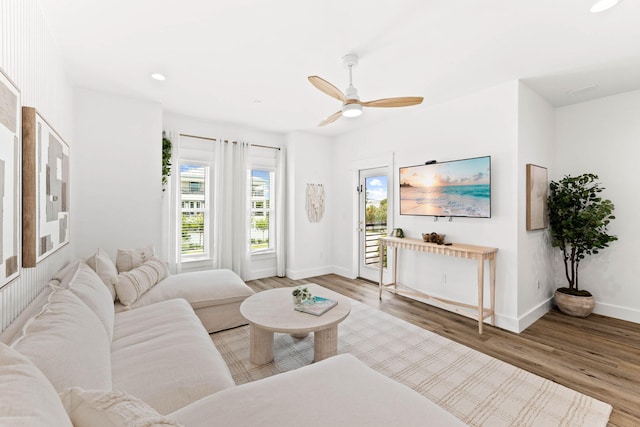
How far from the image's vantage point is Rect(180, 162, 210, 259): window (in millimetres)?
4340

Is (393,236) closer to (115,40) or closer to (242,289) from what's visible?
(242,289)

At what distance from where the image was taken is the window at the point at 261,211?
16.4ft

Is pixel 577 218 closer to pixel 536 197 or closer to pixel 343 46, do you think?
pixel 536 197

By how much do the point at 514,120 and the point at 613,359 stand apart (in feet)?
7.80

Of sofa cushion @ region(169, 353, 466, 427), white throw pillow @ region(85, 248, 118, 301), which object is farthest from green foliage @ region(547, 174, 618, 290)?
white throw pillow @ region(85, 248, 118, 301)

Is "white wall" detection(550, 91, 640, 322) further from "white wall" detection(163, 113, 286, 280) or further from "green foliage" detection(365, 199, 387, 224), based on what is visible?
"white wall" detection(163, 113, 286, 280)

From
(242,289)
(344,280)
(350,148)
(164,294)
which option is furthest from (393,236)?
(164,294)

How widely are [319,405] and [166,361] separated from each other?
2.99 feet

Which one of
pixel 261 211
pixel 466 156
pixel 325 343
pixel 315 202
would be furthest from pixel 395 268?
pixel 261 211

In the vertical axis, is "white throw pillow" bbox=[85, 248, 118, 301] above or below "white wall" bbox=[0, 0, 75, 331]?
below

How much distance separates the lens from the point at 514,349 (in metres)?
2.61

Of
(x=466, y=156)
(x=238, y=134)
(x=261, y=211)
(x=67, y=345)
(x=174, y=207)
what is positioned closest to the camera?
(x=67, y=345)

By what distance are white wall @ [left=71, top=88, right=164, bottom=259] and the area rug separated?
6.11 feet

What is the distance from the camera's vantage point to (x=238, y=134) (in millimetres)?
4719
